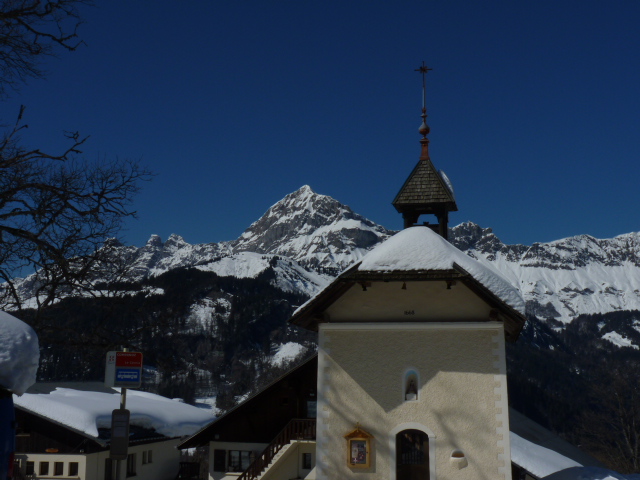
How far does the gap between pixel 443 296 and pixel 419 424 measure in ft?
9.19

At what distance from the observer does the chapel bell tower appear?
696 inches

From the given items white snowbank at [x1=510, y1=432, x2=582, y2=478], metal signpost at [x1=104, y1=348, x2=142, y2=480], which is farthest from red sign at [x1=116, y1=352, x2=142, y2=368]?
white snowbank at [x1=510, y1=432, x2=582, y2=478]

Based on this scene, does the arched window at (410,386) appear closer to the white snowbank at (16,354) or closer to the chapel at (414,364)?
the chapel at (414,364)

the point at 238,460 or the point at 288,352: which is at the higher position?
the point at 288,352

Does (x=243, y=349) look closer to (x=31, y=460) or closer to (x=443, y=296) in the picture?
(x=31, y=460)

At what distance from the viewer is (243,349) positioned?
17550 centimetres

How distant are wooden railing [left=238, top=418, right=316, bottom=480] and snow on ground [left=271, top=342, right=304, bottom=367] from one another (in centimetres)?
14275

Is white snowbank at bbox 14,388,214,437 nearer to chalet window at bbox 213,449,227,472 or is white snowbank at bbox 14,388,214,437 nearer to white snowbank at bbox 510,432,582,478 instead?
chalet window at bbox 213,449,227,472

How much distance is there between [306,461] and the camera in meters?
22.3

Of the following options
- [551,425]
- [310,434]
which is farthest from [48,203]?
[551,425]

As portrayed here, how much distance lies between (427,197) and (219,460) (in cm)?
1375

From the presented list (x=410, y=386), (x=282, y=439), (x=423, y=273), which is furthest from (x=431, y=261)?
(x=282, y=439)

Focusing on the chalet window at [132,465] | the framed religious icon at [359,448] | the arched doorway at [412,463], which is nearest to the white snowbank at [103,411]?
the chalet window at [132,465]

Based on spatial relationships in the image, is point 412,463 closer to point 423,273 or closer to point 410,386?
point 410,386
